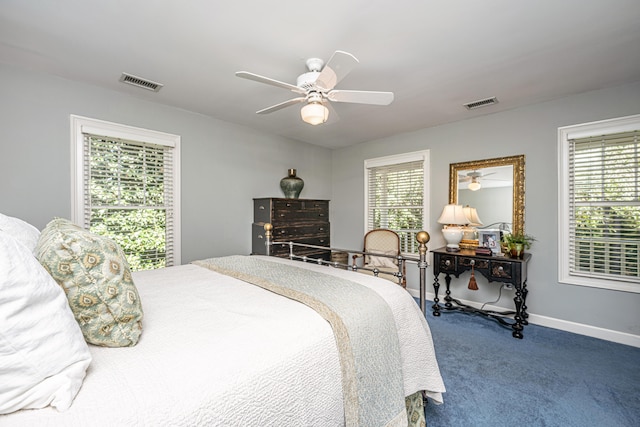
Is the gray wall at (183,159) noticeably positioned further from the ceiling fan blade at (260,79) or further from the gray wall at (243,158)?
the ceiling fan blade at (260,79)

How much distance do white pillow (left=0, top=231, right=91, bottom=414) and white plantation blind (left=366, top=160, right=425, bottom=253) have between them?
4.18 metres

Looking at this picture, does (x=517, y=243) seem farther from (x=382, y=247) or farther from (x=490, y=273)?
(x=382, y=247)

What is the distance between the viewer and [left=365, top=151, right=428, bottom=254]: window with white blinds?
14.1 feet

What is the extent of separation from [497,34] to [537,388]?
2.59 meters

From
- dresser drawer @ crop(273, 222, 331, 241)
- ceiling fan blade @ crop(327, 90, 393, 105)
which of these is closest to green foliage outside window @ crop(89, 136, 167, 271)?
dresser drawer @ crop(273, 222, 331, 241)

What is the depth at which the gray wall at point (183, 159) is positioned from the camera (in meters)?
2.45

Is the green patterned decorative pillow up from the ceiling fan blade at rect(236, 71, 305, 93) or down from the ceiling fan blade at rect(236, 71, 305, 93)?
down

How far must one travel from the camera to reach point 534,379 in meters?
2.20

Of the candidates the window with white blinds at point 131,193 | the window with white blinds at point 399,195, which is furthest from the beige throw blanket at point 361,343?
the window with white blinds at point 399,195

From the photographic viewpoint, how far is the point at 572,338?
2906 mm

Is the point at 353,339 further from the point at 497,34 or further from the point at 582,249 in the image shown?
the point at 582,249

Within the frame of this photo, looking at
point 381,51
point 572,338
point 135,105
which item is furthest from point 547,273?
point 135,105

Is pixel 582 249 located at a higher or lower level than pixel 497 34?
lower

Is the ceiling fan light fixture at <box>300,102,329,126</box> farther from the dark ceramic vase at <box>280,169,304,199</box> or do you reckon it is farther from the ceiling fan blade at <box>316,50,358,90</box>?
the dark ceramic vase at <box>280,169,304,199</box>
